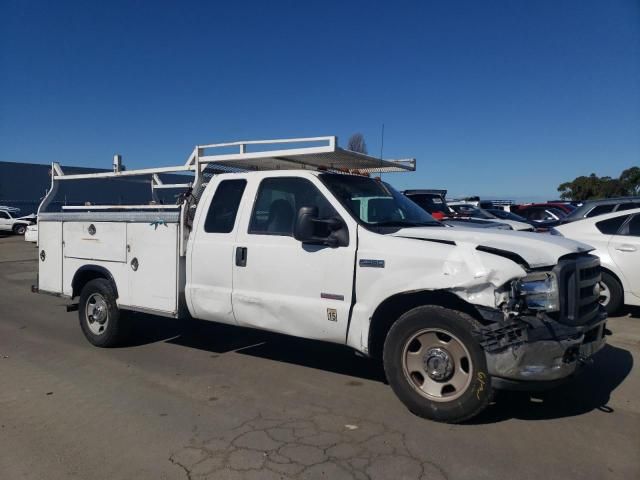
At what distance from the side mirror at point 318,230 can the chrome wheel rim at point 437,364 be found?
1038mm

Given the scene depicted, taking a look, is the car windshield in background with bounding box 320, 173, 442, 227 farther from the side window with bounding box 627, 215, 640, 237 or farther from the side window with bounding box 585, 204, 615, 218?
the side window with bounding box 585, 204, 615, 218

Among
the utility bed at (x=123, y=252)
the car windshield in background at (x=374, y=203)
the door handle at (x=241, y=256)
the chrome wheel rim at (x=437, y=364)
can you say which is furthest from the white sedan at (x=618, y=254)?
the utility bed at (x=123, y=252)

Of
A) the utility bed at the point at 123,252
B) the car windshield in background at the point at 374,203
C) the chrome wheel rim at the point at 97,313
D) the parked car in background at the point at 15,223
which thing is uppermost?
the car windshield in background at the point at 374,203

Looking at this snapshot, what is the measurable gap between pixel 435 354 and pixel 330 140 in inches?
82.8

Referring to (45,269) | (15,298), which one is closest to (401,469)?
(45,269)

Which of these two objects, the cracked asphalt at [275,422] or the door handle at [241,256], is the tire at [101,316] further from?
the door handle at [241,256]

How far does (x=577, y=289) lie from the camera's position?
4016mm

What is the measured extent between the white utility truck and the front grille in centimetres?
1

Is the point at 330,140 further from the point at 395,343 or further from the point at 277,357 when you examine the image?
the point at 277,357

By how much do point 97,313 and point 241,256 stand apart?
2511 mm

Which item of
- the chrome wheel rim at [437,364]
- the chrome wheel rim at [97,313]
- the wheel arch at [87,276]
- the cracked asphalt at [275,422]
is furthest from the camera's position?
the chrome wheel rim at [97,313]

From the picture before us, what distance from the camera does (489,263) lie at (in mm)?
3865

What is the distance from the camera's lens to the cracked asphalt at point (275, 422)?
349 centimetres

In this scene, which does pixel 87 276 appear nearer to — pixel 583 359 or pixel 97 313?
pixel 97 313
